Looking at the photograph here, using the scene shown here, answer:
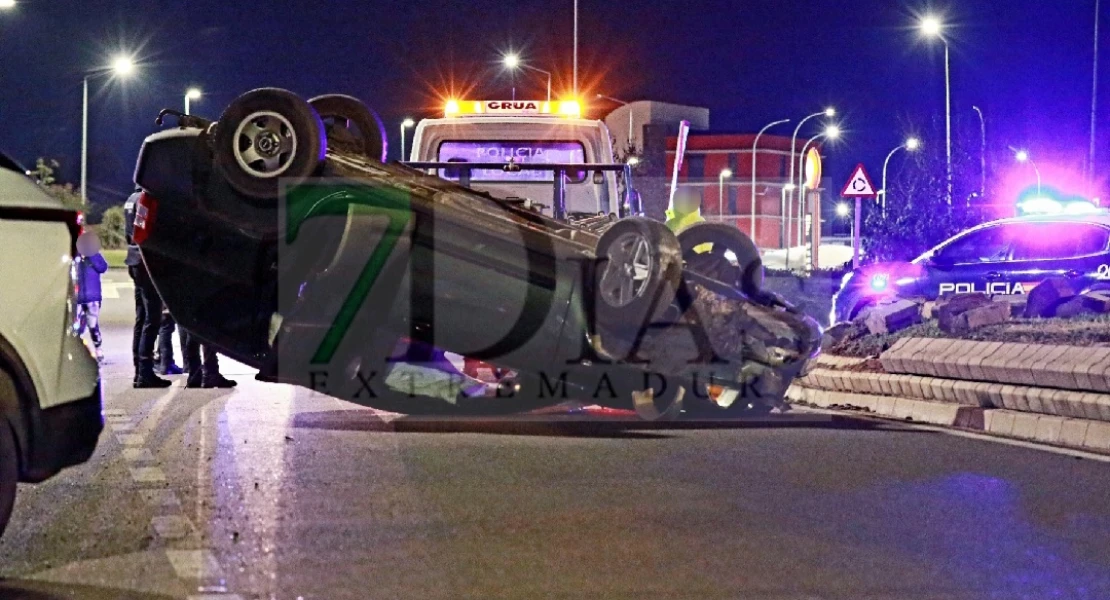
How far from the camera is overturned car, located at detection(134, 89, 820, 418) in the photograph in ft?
28.1

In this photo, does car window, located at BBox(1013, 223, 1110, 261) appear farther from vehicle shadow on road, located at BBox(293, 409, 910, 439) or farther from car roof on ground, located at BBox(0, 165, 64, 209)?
car roof on ground, located at BBox(0, 165, 64, 209)

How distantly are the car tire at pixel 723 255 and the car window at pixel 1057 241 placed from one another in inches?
233

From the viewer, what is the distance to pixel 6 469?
5.22 m

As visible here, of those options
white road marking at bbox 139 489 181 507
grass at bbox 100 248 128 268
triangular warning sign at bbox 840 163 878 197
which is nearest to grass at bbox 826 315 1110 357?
triangular warning sign at bbox 840 163 878 197

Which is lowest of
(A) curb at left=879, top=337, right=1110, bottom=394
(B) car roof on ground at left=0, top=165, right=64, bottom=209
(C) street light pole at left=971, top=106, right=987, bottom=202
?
(A) curb at left=879, top=337, right=1110, bottom=394

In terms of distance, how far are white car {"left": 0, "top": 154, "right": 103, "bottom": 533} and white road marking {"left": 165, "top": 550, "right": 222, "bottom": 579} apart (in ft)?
1.72

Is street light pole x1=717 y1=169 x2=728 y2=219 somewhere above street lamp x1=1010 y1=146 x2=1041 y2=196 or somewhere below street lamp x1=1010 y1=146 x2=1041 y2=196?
above

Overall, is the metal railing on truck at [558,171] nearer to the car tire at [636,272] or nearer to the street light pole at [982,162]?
the car tire at [636,272]

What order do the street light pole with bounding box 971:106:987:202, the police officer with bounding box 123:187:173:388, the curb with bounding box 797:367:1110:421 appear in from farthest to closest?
the street light pole with bounding box 971:106:987:202 < the police officer with bounding box 123:187:173:388 < the curb with bounding box 797:367:1110:421

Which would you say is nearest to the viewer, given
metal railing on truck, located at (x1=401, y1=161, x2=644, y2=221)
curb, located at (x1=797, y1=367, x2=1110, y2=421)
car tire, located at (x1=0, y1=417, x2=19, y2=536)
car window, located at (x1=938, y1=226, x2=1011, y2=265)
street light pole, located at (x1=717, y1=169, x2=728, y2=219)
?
car tire, located at (x1=0, y1=417, x2=19, y2=536)

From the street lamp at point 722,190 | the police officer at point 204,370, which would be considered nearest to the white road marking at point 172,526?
the police officer at point 204,370

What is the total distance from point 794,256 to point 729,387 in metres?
57.8

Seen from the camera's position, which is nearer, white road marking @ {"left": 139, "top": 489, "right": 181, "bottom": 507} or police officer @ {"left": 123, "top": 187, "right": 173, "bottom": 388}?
white road marking @ {"left": 139, "top": 489, "right": 181, "bottom": 507}

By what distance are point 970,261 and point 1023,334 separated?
12.7 ft
